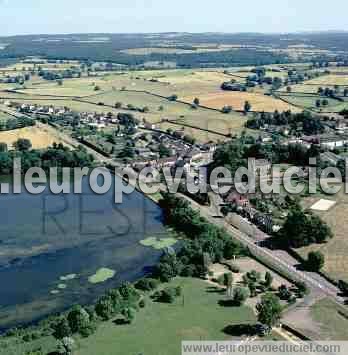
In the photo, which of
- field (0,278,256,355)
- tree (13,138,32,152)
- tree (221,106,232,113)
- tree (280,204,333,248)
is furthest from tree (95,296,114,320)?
tree (221,106,232,113)

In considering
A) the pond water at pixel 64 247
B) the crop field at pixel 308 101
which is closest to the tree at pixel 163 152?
the pond water at pixel 64 247

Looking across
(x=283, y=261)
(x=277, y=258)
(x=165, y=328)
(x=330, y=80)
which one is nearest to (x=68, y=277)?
(x=165, y=328)

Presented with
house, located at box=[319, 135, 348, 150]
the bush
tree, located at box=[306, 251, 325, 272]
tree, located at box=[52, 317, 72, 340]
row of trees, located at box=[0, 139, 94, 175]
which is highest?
house, located at box=[319, 135, 348, 150]

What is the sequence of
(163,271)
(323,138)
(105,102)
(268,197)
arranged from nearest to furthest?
(163,271), (268,197), (323,138), (105,102)

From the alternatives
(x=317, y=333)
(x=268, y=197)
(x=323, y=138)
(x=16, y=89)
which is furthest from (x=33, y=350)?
(x=16, y=89)

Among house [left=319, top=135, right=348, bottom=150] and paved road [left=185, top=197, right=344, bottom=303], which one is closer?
paved road [left=185, top=197, right=344, bottom=303]

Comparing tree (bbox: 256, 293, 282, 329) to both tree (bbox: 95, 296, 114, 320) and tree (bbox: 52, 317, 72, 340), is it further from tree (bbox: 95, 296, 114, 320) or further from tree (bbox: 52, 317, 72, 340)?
tree (bbox: 52, 317, 72, 340)

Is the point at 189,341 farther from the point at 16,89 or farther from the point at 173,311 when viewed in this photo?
the point at 16,89

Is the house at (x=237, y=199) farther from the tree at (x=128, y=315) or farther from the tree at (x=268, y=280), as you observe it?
the tree at (x=128, y=315)
